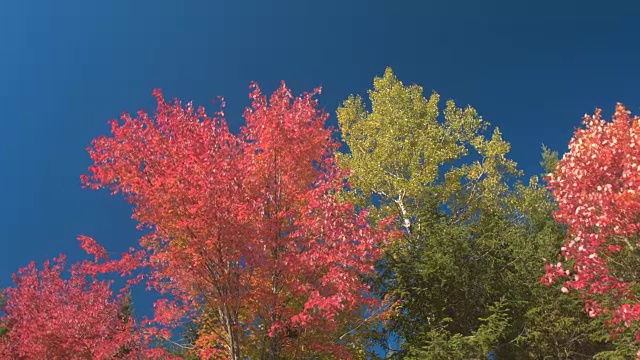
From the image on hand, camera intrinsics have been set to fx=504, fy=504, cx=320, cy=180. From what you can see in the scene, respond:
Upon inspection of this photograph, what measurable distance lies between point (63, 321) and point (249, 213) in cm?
802

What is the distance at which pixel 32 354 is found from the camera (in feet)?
52.0

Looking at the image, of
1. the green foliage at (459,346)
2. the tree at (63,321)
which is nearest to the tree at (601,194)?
the green foliage at (459,346)

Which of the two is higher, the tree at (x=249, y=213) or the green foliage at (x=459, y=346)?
Result: the tree at (x=249, y=213)

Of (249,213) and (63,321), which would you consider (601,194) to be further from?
(63,321)

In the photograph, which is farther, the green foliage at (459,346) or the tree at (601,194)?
the green foliage at (459,346)

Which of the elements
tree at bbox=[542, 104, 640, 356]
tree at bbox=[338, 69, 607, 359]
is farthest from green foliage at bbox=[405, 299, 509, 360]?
tree at bbox=[542, 104, 640, 356]

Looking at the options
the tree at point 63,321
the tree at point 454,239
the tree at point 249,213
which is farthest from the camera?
the tree at point 454,239

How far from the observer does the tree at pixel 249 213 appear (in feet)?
34.5

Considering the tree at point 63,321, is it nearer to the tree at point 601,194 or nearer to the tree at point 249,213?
the tree at point 249,213

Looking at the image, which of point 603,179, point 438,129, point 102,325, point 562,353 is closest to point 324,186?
point 603,179

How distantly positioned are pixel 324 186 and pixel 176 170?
3448 millimetres

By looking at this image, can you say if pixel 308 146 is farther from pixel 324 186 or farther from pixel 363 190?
pixel 363 190

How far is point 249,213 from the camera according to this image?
1073 cm

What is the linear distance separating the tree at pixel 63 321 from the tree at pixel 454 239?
832 centimetres
